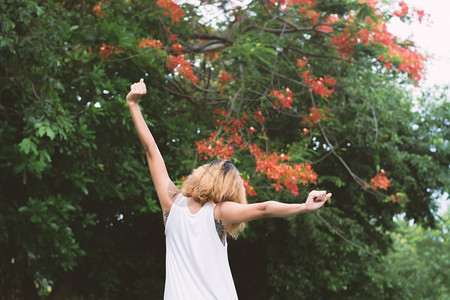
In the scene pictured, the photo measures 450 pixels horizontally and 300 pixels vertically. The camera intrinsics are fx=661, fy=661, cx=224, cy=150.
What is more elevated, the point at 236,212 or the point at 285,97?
the point at 236,212

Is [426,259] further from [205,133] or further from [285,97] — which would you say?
[285,97]

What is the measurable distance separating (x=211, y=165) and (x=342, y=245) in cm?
701

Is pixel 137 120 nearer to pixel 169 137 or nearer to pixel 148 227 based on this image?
pixel 169 137

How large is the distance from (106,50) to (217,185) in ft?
15.5

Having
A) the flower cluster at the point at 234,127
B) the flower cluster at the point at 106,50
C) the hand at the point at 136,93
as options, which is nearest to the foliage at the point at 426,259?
the flower cluster at the point at 234,127

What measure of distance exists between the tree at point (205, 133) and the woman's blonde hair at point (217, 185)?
11.0 ft

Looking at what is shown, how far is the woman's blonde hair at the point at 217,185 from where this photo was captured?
2.74 metres

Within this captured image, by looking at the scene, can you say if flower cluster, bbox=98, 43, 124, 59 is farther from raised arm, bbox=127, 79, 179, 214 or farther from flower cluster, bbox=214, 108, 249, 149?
raised arm, bbox=127, 79, 179, 214

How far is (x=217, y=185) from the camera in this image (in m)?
2.74

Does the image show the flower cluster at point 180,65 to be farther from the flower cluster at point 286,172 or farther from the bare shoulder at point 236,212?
the bare shoulder at point 236,212

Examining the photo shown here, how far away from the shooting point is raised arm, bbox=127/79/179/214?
2945 millimetres

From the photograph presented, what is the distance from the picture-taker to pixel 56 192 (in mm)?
7258

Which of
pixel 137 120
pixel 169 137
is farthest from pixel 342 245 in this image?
pixel 137 120

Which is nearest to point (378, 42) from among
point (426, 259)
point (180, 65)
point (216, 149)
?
point (180, 65)
